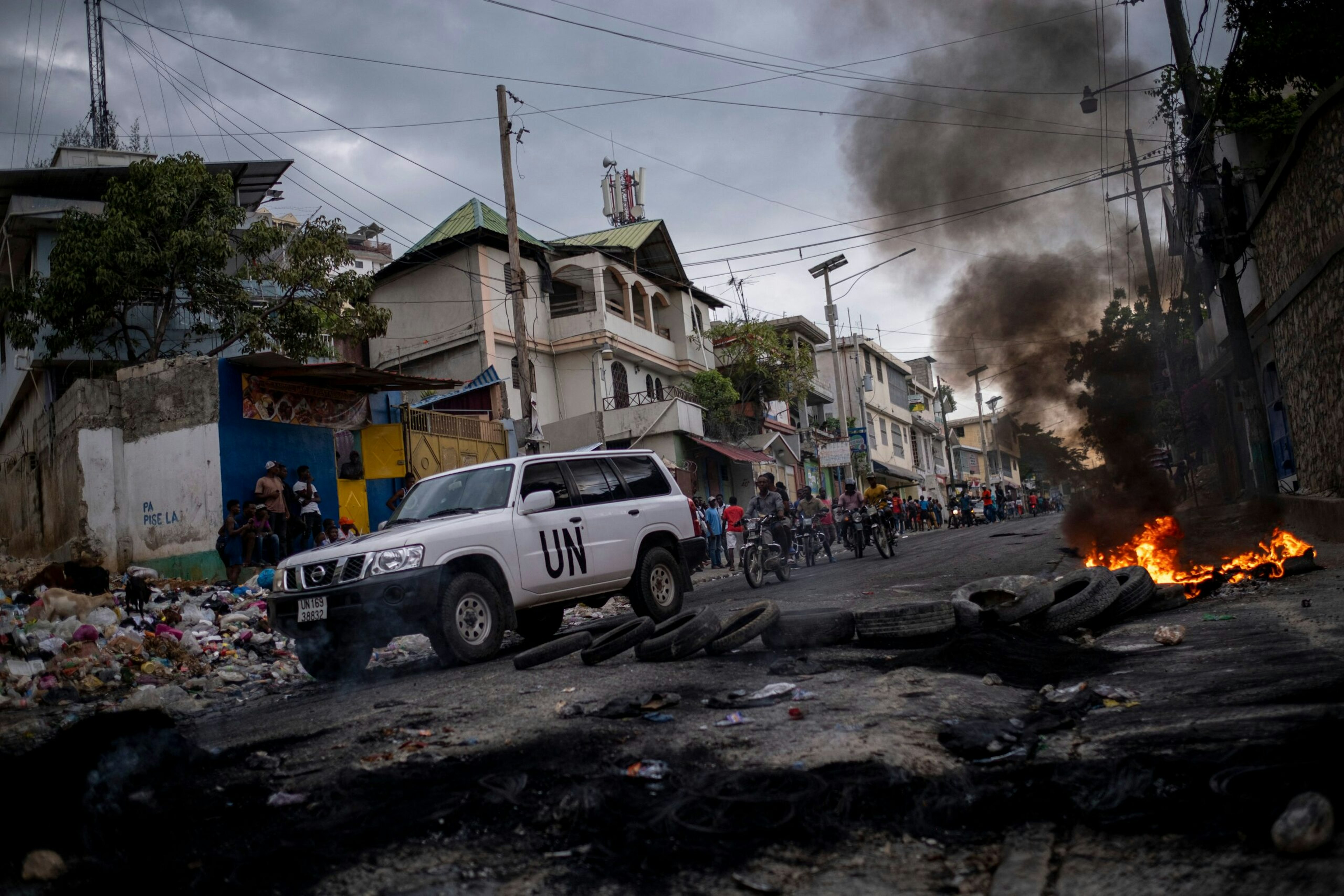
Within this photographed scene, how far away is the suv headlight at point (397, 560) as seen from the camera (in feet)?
25.9

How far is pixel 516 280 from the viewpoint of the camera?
19.6m

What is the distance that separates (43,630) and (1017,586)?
31.6ft

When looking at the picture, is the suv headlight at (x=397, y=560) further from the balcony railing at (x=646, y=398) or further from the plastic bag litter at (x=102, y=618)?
the balcony railing at (x=646, y=398)

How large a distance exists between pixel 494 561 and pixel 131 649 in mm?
4317

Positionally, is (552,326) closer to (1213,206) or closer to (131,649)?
(1213,206)

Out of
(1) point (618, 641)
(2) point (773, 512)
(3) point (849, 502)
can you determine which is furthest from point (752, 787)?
(3) point (849, 502)

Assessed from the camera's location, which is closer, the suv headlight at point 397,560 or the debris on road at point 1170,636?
the debris on road at point 1170,636

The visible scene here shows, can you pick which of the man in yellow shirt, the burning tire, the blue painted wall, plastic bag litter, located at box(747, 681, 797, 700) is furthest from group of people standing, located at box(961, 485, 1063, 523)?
plastic bag litter, located at box(747, 681, 797, 700)

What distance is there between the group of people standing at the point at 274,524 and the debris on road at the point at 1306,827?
1431cm

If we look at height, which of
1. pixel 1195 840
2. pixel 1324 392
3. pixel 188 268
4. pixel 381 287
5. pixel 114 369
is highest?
pixel 381 287

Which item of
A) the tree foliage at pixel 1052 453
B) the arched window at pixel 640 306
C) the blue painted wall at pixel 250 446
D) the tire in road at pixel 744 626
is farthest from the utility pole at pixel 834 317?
the tire in road at pixel 744 626

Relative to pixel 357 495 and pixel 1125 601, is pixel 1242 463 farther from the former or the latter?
pixel 357 495

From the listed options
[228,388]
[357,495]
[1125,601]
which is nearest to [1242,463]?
[1125,601]

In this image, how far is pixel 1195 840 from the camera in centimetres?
293
